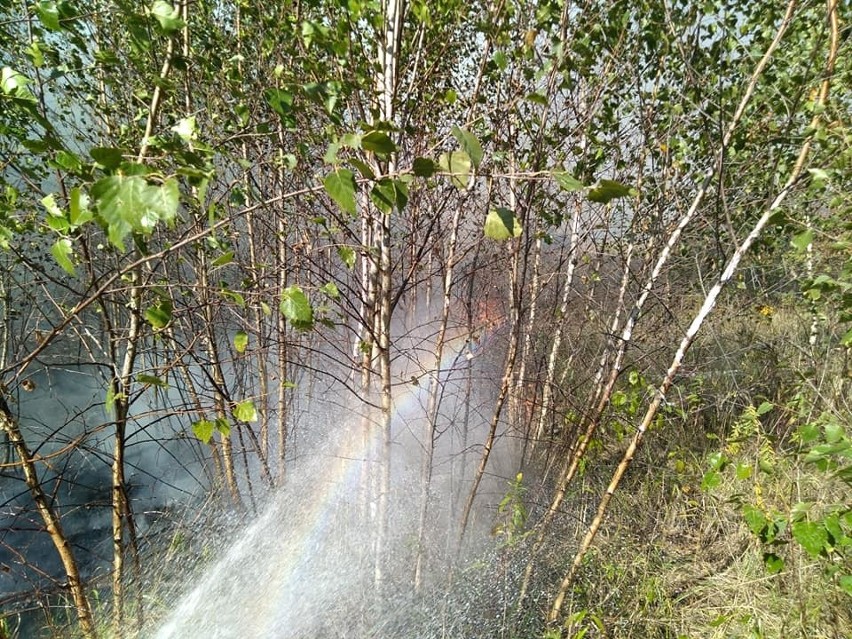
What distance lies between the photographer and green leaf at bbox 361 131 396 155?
2.81ft

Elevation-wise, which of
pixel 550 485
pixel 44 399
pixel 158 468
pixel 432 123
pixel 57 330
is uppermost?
pixel 432 123

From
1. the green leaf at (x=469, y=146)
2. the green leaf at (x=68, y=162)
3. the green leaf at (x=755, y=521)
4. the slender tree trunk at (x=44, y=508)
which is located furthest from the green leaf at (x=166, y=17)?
the green leaf at (x=755, y=521)

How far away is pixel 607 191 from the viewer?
83 cm

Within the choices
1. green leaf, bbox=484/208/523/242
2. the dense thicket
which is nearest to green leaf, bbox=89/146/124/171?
the dense thicket

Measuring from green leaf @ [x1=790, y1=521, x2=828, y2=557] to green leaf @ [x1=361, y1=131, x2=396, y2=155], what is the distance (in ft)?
5.13

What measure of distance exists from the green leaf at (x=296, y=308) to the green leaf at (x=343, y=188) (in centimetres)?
37

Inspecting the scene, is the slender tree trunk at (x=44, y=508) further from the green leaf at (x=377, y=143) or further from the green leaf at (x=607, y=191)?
the green leaf at (x=607, y=191)

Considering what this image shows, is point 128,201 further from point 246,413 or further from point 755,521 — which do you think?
point 755,521

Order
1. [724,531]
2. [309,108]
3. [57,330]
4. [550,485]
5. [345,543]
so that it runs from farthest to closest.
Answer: [550,485] < [345,543] < [724,531] < [309,108] < [57,330]

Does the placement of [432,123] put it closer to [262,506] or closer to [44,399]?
[262,506]

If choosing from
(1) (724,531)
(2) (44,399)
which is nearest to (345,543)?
(1) (724,531)

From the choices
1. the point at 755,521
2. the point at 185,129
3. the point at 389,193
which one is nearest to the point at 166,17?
the point at 185,129

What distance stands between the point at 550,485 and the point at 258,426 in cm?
293

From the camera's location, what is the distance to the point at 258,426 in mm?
4668
